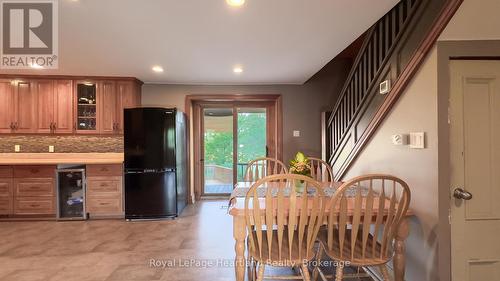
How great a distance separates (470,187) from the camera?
1653 millimetres

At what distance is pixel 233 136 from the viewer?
5074mm

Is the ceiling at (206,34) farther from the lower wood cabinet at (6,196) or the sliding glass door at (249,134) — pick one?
the lower wood cabinet at (6,196)

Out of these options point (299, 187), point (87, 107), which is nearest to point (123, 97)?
point (87, 107)

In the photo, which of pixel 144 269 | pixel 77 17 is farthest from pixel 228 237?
pixel 77 17

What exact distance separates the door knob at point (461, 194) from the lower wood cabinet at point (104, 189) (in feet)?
13.2

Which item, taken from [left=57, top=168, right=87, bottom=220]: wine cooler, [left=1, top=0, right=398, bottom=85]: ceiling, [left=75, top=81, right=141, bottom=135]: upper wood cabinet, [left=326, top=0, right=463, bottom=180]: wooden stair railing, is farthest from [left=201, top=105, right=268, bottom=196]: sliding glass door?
[left=57, top=168, right=87, bottom=220]: wine cooler

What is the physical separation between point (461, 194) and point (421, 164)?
0.28 meters

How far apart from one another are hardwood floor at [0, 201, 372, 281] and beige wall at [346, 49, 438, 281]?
1.20 meters

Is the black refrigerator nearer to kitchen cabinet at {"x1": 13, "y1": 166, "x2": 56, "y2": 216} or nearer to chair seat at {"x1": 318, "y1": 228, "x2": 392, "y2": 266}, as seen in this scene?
kitchen cabinet at {"x1": 13, "y1": 166, "x2": 56, "y2": 216}

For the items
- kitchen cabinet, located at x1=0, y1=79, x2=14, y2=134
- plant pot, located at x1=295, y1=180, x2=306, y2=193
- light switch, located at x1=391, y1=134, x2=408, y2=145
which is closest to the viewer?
light switch, located at x1=391, y1=134, x2=408, y2=145

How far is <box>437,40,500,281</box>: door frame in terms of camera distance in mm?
1583

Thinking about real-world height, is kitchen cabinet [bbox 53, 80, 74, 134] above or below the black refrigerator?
above

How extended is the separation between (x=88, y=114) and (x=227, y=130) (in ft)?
8.05

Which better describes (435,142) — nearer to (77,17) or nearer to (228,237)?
(228,237)
